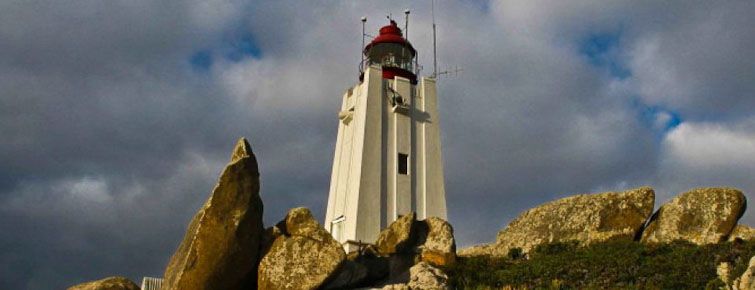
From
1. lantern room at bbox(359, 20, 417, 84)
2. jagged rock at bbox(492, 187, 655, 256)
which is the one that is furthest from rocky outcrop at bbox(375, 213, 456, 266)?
lantern room at bbox(359, 20, 417, 84)

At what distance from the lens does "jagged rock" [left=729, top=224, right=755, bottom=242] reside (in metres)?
21.2

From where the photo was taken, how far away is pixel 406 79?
37.0 meters

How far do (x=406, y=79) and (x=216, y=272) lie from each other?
20.9 m

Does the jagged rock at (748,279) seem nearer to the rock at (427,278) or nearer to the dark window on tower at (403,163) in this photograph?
the rock at (427,278)

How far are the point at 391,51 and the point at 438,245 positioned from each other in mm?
19604

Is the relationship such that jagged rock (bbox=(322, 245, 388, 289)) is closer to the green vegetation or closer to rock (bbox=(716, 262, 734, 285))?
the green vegetation

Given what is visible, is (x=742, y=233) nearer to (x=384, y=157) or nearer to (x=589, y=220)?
(x=589, y=220)

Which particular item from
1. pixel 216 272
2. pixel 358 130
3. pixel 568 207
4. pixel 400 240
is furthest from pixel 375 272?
pixel 358 130

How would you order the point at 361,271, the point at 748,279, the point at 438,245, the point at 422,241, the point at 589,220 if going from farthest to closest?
the point at 589,220
the point at 422,241
the point at 438,245
the point at 361,271
the point at 748,279

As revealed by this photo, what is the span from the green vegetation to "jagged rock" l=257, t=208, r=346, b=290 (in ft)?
10.5

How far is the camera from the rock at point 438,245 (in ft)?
70.2

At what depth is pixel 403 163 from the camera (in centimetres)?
3503

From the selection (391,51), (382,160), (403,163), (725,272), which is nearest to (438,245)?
(725,272)

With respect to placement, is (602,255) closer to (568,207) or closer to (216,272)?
(568,207)
